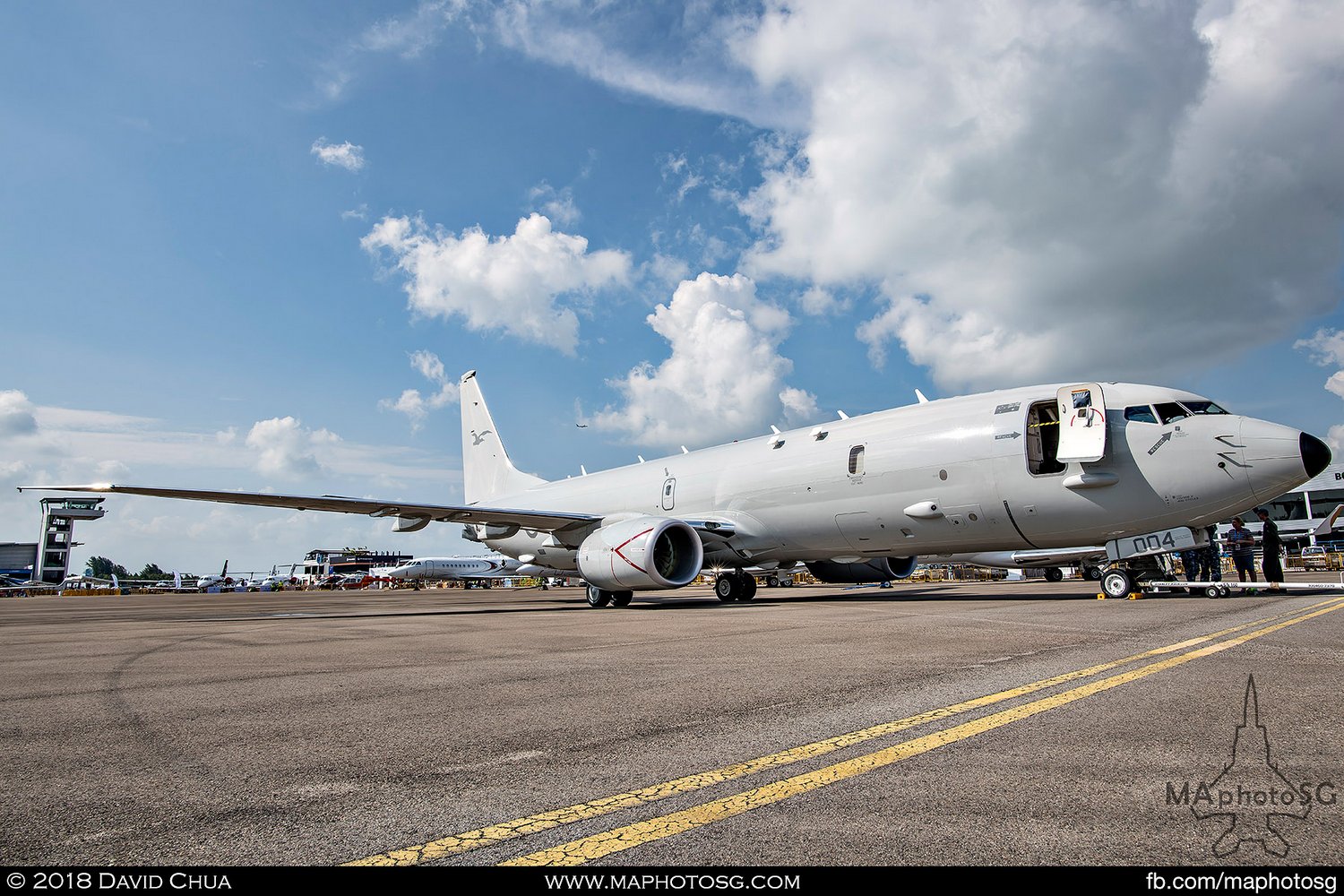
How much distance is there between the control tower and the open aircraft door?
11272 cm

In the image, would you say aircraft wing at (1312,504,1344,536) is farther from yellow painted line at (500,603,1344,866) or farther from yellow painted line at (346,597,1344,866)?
yellow painted line at (346,597,1344,866)

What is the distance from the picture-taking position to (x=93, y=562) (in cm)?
17238

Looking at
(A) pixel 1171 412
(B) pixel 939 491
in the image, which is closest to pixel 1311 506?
(A) pixel 1171 412

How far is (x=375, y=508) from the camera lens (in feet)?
53.0

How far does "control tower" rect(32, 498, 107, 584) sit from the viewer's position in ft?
293

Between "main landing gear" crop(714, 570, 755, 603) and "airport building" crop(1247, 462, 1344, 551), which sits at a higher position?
"airport building" crop(1247, 462, 1344, 551)

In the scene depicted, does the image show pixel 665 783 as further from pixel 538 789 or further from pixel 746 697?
pixel 746 697

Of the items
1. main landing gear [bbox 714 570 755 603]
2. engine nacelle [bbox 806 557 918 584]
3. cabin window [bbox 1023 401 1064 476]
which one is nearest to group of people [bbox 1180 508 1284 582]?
cabin window [bbox 1023 401 1064 476]

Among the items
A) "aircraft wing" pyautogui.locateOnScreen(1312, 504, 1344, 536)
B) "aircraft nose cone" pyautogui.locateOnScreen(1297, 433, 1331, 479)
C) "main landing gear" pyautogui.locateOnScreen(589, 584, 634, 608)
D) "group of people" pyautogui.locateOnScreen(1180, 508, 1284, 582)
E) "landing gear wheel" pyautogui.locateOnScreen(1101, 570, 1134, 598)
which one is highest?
"aircraft nose cone" pyautogui.locateOnScreen(1297, 433, 1331, 479)

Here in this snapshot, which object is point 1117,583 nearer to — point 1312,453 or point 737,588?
point 1312,453

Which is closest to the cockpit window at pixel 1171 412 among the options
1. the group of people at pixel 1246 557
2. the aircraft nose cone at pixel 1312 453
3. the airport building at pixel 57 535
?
the aircraft nose cone at pixel 1312 453

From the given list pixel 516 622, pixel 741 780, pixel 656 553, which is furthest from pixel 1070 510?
pixel 741 780

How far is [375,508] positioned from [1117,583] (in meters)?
15.5

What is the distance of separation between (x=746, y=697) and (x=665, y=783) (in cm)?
177
